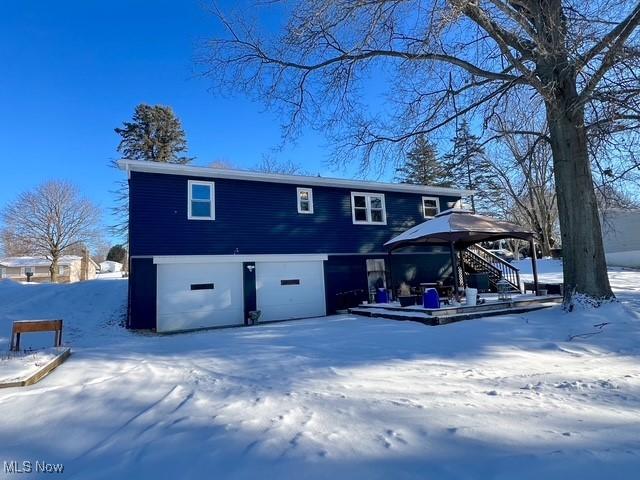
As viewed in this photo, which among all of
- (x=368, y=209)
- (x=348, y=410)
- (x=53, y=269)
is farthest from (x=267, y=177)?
(x=53, y=269)

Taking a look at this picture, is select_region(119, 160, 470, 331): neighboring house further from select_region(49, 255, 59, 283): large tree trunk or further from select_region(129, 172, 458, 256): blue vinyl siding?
select_region(49, 255, 59, 283): large tree trunk

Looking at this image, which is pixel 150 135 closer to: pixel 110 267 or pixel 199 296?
pixel 199 296

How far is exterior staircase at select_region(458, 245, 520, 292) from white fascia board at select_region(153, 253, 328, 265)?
5.84 m

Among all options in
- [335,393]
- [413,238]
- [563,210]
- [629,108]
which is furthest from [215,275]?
[629,108]

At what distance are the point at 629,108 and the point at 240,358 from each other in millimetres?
7691

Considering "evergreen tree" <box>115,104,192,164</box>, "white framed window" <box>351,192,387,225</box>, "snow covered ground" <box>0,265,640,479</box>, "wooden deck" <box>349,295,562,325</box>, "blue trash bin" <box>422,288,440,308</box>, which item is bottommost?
"snow covered ground" <box>0,265,640,479</box>

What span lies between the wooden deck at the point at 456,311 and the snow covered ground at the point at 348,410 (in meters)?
1.87

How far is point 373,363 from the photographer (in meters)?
5.07

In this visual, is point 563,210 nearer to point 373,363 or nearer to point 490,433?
point 373,363

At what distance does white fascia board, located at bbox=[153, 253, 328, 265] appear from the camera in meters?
10.7

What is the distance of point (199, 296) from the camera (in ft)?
36.4

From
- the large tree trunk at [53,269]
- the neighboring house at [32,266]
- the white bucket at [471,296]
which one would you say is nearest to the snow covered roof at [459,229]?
the white bucket at [471,296]

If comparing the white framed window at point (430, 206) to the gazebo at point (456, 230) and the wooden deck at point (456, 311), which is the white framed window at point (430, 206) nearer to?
the gazebo at point (456, 230)

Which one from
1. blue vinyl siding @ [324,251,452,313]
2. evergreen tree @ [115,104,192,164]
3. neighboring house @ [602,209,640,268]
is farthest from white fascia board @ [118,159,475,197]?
neighboring house @ [602,209,640,268]
